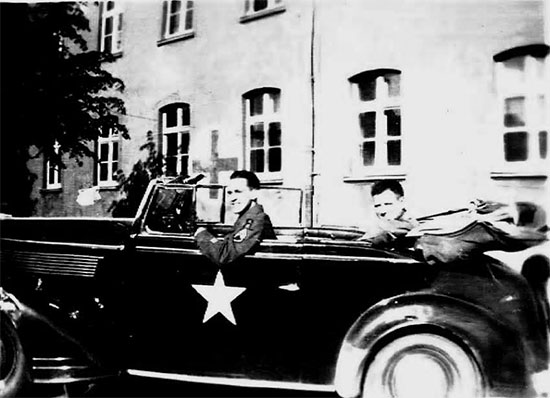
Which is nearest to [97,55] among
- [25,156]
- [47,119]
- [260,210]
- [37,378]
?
[47,119]

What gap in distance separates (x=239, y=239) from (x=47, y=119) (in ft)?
5.08

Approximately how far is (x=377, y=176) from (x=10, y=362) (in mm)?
2342

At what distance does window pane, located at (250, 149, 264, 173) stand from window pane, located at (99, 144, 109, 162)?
0.92 metres

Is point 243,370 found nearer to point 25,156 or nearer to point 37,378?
point 37,378

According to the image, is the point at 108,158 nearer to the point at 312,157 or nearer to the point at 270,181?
the point at 270,181

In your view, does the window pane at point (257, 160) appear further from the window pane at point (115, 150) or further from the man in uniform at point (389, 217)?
the window pane at point (115, 150)

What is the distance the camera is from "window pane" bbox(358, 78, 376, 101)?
282 centimetres

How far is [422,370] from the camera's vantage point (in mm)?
2641

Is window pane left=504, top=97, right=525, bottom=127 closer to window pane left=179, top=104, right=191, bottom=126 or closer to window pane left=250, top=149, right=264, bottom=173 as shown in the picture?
window pane left=250, top=149, right=264, bottom=173

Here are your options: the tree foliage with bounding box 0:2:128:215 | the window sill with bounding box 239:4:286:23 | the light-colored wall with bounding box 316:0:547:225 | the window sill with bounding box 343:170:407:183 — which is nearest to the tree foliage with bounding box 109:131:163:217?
the tree foliage with bounding box 0:2:128:215

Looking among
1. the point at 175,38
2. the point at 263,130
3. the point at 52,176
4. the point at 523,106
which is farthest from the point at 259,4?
the point at 52,176

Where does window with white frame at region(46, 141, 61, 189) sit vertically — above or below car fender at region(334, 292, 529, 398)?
above

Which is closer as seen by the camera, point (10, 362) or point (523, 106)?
point (523, 106)

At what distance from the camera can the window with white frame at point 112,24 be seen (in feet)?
10.8
